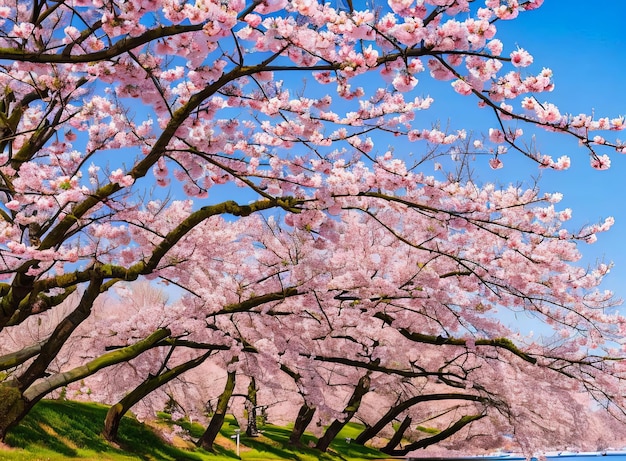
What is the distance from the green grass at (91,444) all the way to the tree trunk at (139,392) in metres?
0.33

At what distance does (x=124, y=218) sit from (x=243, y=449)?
1491 cm

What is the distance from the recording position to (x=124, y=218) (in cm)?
1157

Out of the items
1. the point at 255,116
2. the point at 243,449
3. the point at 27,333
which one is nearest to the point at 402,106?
the point at 255,116

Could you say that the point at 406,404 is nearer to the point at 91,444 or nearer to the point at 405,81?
the point at 91,444

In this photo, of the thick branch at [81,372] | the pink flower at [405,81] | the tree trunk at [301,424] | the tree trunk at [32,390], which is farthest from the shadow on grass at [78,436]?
the pink flower at [405,81]

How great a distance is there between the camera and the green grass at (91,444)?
1282 cm

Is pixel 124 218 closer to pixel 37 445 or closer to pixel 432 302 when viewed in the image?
pixel 37 445

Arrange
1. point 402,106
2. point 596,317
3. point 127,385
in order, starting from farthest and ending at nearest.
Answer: point 127,385, point 596,317, point 402,106

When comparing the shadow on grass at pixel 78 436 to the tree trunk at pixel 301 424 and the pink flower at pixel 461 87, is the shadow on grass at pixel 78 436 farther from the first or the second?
the pink flower at pixel 461 87

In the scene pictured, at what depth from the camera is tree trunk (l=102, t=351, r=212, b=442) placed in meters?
15.8

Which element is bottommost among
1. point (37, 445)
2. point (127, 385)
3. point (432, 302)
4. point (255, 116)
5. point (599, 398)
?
point (37, 445)

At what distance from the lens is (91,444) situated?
590 inches

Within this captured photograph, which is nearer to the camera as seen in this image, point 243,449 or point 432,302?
point 432,302

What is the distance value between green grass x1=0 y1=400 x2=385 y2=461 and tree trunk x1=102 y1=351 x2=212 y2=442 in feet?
1.10
